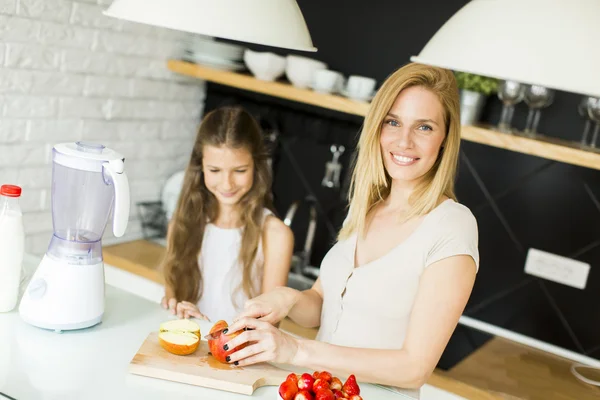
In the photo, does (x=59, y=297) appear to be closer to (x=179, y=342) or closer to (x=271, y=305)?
(x=179, y=342)

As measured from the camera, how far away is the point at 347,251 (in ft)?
5.68

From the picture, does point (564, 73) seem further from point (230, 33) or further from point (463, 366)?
point (463, 366)

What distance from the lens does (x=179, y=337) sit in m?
1.44

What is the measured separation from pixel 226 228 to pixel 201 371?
36.1 inches

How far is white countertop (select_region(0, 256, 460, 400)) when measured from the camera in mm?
1260

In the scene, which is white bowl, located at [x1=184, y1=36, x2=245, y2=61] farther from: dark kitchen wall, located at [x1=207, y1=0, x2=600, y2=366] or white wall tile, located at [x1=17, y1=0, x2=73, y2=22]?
white wall tile, located at [x1=17, y1=0, x2=73, y2=22]

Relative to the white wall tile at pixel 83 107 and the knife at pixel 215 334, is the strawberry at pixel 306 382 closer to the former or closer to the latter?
the knife at pixel 215 334

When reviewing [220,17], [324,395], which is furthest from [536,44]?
[324,395]

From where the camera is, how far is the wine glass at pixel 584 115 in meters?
2.33

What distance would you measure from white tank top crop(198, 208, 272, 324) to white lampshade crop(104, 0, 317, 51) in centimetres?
110

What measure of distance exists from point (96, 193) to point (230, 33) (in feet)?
2.09

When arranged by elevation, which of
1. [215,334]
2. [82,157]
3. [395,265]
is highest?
[82,157]

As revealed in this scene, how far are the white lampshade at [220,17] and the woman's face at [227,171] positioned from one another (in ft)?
3.09

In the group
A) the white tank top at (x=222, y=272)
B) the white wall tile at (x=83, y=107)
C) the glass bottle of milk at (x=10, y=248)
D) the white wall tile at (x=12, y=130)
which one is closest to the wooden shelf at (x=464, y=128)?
the white wall tile at (x=83, y=107)
